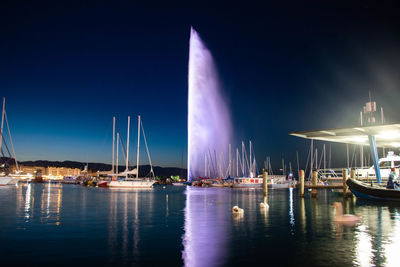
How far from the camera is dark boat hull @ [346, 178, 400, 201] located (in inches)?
1533

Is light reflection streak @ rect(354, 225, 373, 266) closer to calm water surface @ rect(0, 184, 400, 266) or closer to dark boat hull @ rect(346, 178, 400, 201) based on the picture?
calm water surface @ rect(0, 184, 400, 266)

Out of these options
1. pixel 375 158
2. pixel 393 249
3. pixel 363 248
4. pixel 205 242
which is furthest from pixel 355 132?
pixel 205 242

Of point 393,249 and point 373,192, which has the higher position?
point 373,192

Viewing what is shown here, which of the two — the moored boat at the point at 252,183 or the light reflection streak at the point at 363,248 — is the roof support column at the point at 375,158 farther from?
the moored boat at the point at 252,183

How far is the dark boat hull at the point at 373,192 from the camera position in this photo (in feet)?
128

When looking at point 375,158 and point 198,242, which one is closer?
point 198,242

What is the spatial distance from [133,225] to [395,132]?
35958 mm

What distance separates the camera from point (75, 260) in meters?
13.1

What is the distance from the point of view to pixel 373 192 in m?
41.2

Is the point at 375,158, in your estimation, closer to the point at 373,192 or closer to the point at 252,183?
the point at 373,192

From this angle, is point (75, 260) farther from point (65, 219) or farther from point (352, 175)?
point (352, 175)

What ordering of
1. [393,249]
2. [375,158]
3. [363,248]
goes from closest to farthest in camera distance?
1. [393,249]
2. [363,248]
3. [375,158]

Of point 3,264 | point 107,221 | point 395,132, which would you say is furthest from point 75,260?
point 395,132

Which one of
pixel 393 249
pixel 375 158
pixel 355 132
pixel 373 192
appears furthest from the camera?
pixel 355 132
